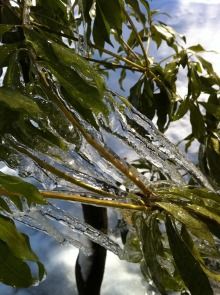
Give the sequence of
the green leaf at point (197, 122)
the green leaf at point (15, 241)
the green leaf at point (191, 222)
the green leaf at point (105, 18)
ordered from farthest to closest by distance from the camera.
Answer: the green leaf at point (197, 122), the green leaf at point (105, 18), the green leaf at point (191, 222), the green leaf at point (15, 241)

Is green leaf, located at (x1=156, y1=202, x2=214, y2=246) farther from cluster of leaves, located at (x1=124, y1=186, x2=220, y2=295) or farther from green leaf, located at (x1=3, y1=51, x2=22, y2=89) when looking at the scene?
green leaf, located at (x1=3, y1=51, x2=22, y2=89)

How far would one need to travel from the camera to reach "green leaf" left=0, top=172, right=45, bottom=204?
392 millimetres

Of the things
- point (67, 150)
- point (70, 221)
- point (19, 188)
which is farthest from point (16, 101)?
point (70, 221)

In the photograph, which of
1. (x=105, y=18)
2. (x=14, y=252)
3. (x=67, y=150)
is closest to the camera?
(x=14, y=252)

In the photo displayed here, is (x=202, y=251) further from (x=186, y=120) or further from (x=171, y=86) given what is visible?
(x=186, y=120)

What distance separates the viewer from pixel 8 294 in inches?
72.6

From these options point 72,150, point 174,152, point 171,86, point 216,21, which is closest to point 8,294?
point 171,86

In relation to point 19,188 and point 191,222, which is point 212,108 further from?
point 19,188

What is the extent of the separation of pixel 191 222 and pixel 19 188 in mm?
175

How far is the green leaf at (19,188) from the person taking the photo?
39 centimetres

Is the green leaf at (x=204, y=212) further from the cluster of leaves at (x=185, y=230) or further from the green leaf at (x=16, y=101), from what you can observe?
the green leaf at (x=16, y=101)

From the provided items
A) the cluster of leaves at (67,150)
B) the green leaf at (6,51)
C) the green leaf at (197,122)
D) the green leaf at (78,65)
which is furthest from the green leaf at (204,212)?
the green leaf at (197,122)

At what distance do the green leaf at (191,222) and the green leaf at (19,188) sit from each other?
0.14 metres

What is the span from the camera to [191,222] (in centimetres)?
49
